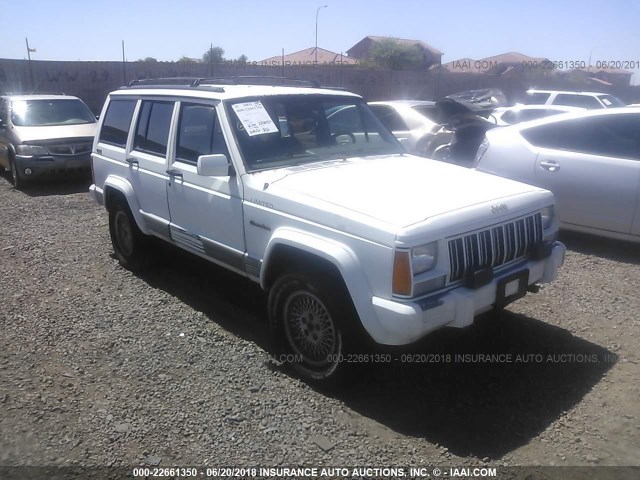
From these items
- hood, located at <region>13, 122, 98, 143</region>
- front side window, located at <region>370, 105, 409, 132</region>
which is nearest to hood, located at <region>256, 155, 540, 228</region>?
front side window, located at <region>370, 105, 409, 132</region>

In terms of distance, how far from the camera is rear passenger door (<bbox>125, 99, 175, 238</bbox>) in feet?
16.4

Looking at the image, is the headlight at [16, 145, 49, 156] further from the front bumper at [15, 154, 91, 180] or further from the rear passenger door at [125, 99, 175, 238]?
the rear passenger door at [125, 99, 175, 238]

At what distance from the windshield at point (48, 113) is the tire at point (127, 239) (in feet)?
20.2

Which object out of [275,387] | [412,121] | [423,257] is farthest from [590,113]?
[275,387]

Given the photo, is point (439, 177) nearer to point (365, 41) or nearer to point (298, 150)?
point (298, 150)

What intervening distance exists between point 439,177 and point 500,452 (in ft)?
6.18

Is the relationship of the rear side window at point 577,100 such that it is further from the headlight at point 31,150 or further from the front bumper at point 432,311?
the front bumper at point 432,311

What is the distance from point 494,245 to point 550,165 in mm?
3275

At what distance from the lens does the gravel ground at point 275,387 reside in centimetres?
310

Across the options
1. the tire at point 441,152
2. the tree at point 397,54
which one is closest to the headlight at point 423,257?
the tire at point 441,152

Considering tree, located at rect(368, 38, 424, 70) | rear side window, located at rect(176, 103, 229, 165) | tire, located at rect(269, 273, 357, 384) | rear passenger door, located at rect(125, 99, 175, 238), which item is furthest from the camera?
tree, located at rect(368, 38, 424, 70)

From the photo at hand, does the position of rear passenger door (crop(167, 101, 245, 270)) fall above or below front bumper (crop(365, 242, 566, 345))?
above

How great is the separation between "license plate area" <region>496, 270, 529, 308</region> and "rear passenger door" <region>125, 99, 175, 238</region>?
2.92 m

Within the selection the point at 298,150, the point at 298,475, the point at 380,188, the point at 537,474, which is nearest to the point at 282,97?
the point at 298,150
